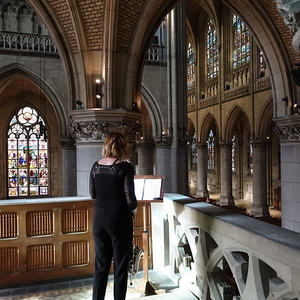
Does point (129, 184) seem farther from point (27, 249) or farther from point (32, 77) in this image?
point (32, 77)

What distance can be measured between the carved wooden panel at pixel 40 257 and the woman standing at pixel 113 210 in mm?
1337

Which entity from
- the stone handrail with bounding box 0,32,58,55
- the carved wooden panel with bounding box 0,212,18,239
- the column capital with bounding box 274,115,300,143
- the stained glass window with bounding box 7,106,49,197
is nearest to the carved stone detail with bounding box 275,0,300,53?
the carved wooden panel with bounding box 0,212,18,239

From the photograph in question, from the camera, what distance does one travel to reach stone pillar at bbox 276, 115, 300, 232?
287 inches

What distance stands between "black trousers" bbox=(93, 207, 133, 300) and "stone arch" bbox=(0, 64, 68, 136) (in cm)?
1093

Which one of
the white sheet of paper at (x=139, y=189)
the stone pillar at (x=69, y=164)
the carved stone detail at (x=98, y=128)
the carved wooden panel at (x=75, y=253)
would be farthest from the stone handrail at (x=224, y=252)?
the stone pillar at (x=69, y=164)

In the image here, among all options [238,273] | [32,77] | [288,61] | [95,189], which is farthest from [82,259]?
[32,77]

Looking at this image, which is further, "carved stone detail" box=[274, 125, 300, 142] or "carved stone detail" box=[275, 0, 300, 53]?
"carved stone detail" box=[274, 125, 300, 142]

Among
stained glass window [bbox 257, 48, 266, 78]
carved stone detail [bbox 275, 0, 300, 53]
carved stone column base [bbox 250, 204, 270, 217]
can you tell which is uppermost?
stained glass window [bbox 257, 48, 266, 78]

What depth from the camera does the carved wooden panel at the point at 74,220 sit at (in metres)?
3.76

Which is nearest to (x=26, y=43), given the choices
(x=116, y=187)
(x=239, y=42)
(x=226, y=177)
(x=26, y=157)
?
(x=26, y=157)

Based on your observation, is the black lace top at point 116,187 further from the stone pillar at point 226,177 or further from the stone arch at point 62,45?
the stone pillar at point 226,177

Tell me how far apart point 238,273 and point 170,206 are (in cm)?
135

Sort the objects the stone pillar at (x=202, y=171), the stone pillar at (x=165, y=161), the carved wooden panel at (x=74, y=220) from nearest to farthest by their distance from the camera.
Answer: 1. the carved wooden panel at (x=74, y=220)
2. the stone pillar at (x=165, y=161)
3. the stone pillar at (x=202, y=171)

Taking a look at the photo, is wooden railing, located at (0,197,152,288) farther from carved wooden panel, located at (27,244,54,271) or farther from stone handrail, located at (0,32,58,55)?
stone handrail, located at (0,32,58,55)
